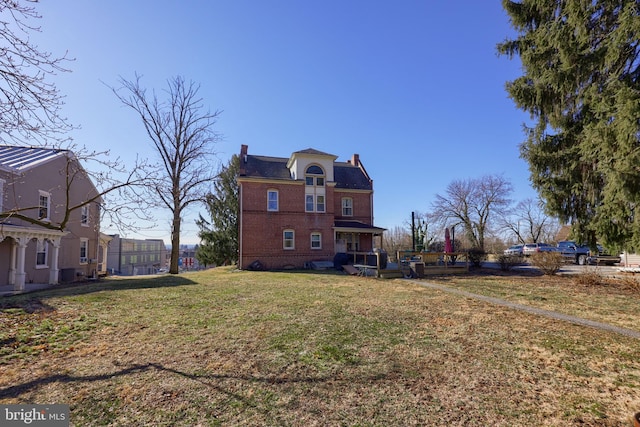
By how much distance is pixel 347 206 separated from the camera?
2770 centimetres

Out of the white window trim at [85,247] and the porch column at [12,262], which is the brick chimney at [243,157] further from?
the porch column at [12,262]

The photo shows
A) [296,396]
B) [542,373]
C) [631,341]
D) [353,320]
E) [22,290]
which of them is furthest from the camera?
[22,290]

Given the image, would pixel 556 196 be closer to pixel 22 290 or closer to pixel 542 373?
pixel 542 373

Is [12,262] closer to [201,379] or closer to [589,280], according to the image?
[201,379]

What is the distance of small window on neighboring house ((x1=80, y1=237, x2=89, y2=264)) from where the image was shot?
20.6m

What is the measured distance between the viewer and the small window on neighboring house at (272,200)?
79.5ft

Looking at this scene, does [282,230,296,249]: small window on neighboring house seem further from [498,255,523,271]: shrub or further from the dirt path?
the dirt path

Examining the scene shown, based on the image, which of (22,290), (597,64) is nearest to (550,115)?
(597,64)

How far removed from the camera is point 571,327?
6.30 metres

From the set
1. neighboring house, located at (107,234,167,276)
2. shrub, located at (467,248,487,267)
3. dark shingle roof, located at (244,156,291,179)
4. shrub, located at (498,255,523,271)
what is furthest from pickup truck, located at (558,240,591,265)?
neighboring house, located at (107,234,167,276)

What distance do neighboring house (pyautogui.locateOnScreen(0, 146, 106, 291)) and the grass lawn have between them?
765 cm

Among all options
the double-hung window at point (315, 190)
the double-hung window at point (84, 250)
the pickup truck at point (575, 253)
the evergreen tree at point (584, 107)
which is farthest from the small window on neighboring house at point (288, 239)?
the pickup truck at point (575, 253)

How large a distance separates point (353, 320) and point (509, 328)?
3.19m

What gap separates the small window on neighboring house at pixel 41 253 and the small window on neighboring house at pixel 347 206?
20.4m
